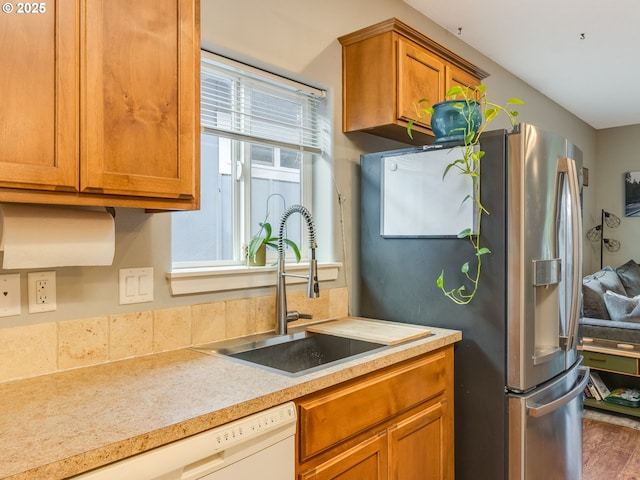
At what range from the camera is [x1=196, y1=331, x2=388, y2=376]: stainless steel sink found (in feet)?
5.56

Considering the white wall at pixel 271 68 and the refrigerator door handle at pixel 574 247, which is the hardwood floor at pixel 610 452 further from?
the white wall at pixel 271 68

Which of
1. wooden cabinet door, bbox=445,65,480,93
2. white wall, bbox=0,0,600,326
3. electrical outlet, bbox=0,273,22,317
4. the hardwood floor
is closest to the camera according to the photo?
electrical outlet, bbox=0,273,22,317

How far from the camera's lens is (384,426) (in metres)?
1.58

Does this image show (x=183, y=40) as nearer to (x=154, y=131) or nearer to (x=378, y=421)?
(x=154, y=131)

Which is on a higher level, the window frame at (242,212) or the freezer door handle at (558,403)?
the window frame at (242,212)

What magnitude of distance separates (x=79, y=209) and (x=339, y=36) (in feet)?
5.11

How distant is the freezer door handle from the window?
1.17 m

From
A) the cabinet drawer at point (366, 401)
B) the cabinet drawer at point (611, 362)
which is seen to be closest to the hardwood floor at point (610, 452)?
the cabinet drawer at point (611, 362)

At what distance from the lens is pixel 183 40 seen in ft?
4.43

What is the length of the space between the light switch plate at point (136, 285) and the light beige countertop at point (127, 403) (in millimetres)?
193

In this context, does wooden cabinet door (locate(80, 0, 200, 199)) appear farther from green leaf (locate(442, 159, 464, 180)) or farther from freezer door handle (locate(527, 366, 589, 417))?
freezer door handle (locate(527, 366, 589, 417))

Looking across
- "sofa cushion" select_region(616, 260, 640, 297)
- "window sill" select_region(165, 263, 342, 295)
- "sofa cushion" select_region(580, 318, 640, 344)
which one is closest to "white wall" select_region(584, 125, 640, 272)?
"sofa cushion" select_region(616, 260, 640, 297)

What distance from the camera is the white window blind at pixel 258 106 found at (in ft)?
6.27

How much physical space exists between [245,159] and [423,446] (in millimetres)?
1356
